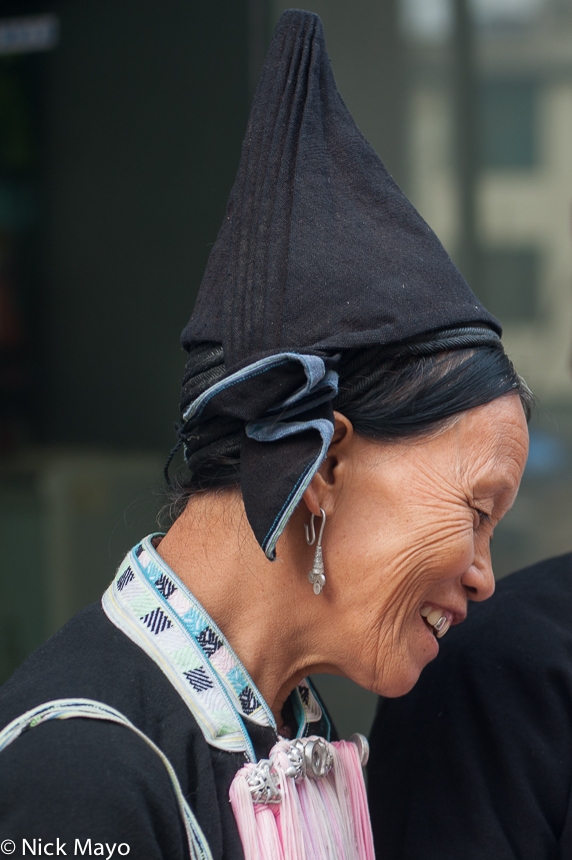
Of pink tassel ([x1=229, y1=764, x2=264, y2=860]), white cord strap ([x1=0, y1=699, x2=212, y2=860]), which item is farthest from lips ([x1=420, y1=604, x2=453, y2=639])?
white cord strap ([x1=0, y1=699, x2=212, y2=860])

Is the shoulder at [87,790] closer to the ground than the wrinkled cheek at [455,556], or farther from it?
closer to the ground

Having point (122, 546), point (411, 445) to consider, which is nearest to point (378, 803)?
point (411, 445)

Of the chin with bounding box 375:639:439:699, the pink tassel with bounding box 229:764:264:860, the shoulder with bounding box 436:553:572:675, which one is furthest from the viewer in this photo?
the shoulder with bounding box 436:553:572:675

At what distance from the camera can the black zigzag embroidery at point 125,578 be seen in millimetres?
1392

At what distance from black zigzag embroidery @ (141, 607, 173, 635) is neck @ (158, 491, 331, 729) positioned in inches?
3.1

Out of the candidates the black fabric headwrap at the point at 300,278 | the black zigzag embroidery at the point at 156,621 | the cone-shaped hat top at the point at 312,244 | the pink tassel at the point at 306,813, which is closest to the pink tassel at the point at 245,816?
the pink tassel at the point at 306,813

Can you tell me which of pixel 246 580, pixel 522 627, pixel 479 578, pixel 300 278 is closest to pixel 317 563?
pixel 246 580

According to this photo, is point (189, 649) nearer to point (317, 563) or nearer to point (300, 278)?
point (317, 563)

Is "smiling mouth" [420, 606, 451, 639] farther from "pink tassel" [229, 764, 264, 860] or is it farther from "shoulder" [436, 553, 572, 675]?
"pink tassel" [229, 764, 264, 860]

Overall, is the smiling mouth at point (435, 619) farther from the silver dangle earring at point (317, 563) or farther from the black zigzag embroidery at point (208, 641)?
the black zigzag embroidery at point (208, 641)

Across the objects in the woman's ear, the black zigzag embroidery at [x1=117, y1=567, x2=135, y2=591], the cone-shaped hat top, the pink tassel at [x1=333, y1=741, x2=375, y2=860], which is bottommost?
the pink tassel at [x1=333, y1=741, x2=375, y2=860]

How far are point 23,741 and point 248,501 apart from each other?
0.46 metres

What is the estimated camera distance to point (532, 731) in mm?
1687

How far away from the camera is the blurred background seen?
3021 millimetres
